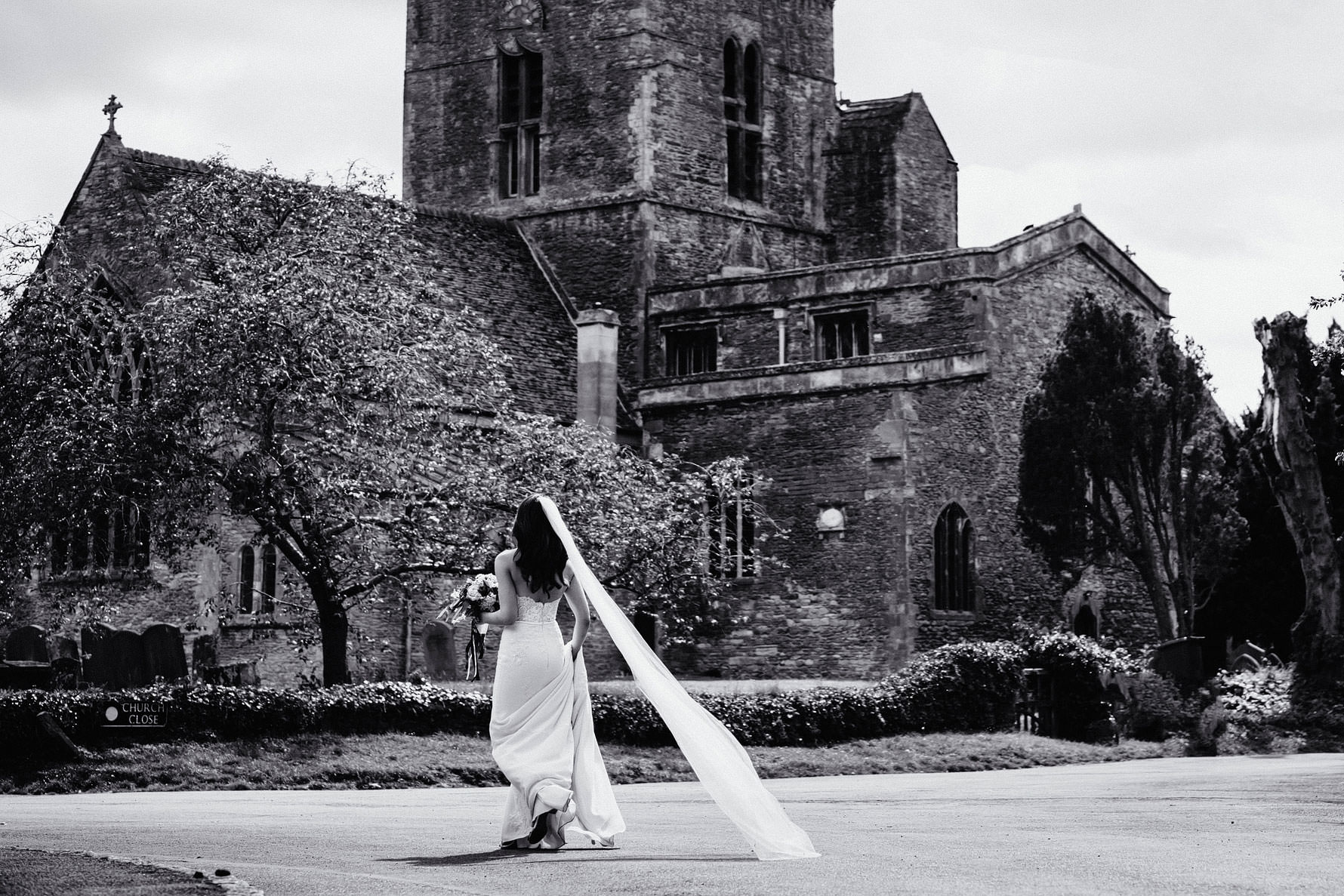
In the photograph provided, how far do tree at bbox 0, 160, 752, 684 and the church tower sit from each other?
48.0 ft

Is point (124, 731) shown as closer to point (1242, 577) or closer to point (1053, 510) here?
point (1053, 510)

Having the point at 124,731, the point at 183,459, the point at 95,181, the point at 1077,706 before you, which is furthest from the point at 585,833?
the point at 95,181

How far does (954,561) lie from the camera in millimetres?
38625

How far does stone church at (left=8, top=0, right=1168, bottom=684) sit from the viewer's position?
3822 cm

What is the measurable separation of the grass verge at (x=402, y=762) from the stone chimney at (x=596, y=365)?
16.5 m

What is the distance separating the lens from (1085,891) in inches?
338

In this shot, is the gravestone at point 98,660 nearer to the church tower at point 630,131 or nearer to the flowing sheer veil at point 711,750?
the church tower at point 630,131

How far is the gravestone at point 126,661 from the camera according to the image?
3139 cm

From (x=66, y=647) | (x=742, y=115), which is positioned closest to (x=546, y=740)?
(x=66, y=647)

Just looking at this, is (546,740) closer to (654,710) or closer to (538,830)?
(538,830)

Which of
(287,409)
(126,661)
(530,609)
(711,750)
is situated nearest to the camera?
(711,750)

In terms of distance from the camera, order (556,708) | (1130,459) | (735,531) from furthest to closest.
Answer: (735,531) < (1130,459) < (556,708)

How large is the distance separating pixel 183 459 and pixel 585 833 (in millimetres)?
15590

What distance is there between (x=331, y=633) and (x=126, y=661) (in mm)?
6848
